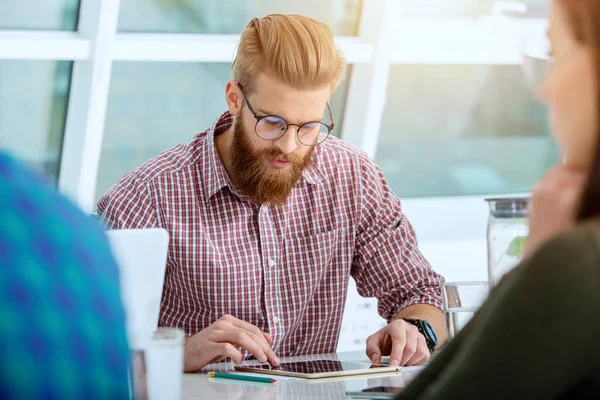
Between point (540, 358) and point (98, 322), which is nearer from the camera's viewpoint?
point (98, 322)

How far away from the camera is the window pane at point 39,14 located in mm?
3475

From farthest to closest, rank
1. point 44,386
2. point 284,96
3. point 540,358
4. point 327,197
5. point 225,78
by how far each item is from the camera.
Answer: point 225,78 → point 327,197 → point 284,96 → point 540,358 → point 44,386

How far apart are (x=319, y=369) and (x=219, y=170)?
0.75m

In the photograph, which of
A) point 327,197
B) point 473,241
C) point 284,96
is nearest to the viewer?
point 284,96

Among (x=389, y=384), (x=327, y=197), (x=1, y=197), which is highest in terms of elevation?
(x=327, y=197)

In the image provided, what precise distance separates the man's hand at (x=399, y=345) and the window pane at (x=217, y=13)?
2157 mm

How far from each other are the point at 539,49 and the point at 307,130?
3.14 feet

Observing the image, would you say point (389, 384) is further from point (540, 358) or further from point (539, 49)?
point (540, 358)

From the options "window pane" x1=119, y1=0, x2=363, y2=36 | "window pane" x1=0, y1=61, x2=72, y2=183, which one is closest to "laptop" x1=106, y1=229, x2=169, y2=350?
"window pane" x1=0, y1=61, x2=72, y2=183

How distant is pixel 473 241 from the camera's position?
15.5ft

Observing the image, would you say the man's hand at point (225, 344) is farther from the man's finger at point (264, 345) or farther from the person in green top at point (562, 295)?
the person in green top at point (562, 295)

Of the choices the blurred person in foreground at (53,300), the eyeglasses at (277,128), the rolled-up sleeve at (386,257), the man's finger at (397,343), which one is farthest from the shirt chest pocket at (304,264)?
the blurred person in foreground at (53,300)

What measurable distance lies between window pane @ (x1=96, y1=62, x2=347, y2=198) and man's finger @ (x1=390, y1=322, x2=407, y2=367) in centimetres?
219

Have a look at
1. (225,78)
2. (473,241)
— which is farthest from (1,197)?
(473,241)
